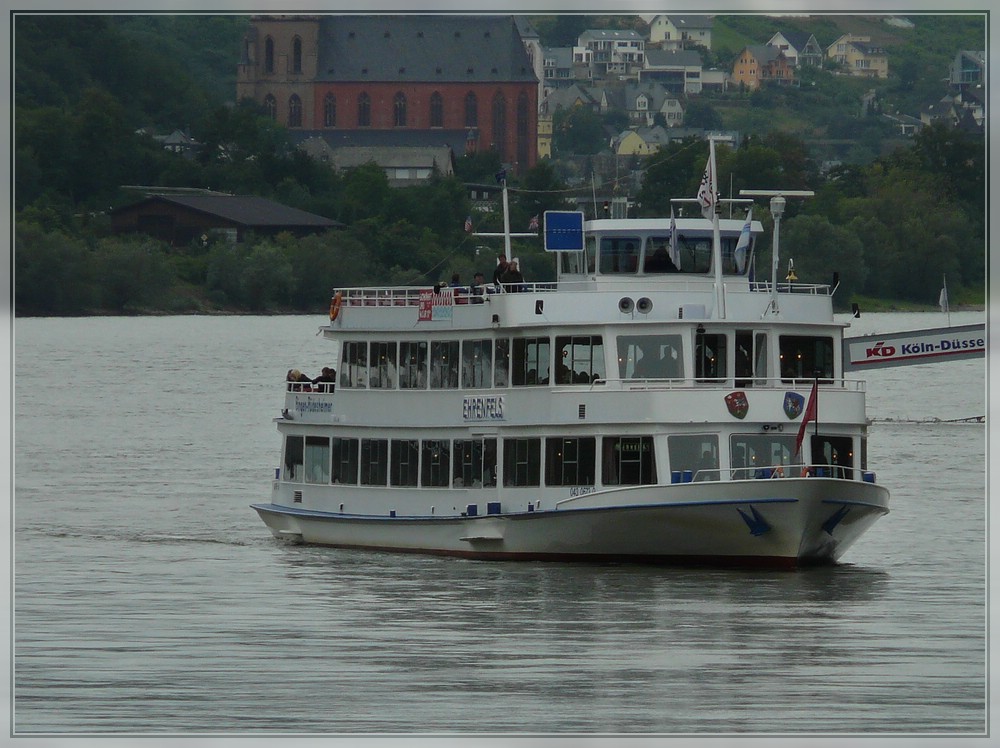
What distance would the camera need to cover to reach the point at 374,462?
37.1 metres

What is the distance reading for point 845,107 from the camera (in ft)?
614

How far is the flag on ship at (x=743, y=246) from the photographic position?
3544 cm

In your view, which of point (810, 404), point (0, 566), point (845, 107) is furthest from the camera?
point (845, 107)

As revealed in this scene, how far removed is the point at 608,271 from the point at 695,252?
144 cm

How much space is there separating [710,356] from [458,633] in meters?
7.77

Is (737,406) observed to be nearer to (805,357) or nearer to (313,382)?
(805,357)

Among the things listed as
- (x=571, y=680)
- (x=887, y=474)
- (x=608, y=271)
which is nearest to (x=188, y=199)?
(x=887, y=474)

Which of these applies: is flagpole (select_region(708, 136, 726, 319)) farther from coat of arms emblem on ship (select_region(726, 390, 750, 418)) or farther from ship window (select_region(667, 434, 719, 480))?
ship window (select_region(667, 434, 719, 480))

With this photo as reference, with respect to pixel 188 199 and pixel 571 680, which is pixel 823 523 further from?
pixel 188 199

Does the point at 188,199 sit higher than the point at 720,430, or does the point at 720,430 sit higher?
the point at 188,199

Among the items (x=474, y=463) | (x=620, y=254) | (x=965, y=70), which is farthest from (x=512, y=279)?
(x=965, y=70)

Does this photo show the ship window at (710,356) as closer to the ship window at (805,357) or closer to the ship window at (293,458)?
the ship window at (805,357)

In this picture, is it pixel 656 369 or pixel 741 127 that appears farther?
pixel 741 127

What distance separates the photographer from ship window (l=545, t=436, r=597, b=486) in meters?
33.8
